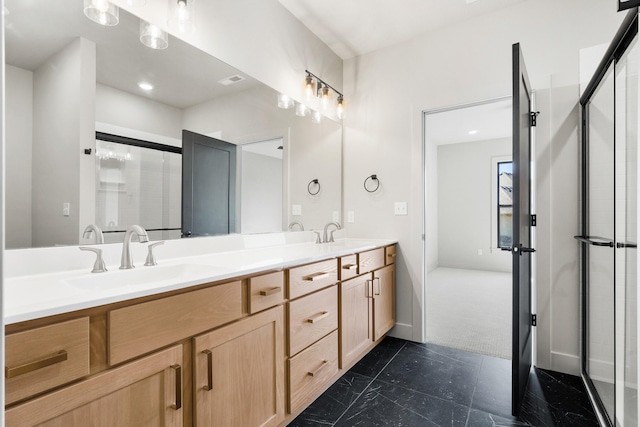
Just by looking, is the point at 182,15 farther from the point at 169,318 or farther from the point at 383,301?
the point at 383,301

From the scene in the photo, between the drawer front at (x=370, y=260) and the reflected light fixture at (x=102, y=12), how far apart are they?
184 cm

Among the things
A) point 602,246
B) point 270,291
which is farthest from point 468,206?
point 270,291

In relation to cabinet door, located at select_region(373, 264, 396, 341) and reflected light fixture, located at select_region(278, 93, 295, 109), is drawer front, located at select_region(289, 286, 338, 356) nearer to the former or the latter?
cabinet door, located at select_region(373, 264, 396, 341)

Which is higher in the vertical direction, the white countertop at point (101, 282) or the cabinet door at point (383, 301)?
the white countertop at point (101, 282)

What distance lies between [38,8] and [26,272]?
0.99m

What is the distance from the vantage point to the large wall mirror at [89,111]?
121 centimetres

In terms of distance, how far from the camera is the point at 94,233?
1.41 m

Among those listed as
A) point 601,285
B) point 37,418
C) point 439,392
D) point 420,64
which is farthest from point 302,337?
point 420,64

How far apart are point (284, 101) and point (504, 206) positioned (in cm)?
500

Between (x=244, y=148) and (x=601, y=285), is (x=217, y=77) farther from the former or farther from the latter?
(x=601, y=285)

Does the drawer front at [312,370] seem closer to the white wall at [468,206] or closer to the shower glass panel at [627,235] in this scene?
the shower glass panel at [627,235]

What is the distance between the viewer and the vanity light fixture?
8.64 ft

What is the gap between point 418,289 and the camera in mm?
2760

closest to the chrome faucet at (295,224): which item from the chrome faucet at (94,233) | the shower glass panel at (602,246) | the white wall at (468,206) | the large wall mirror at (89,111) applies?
the large wall mirror at (89,111)
